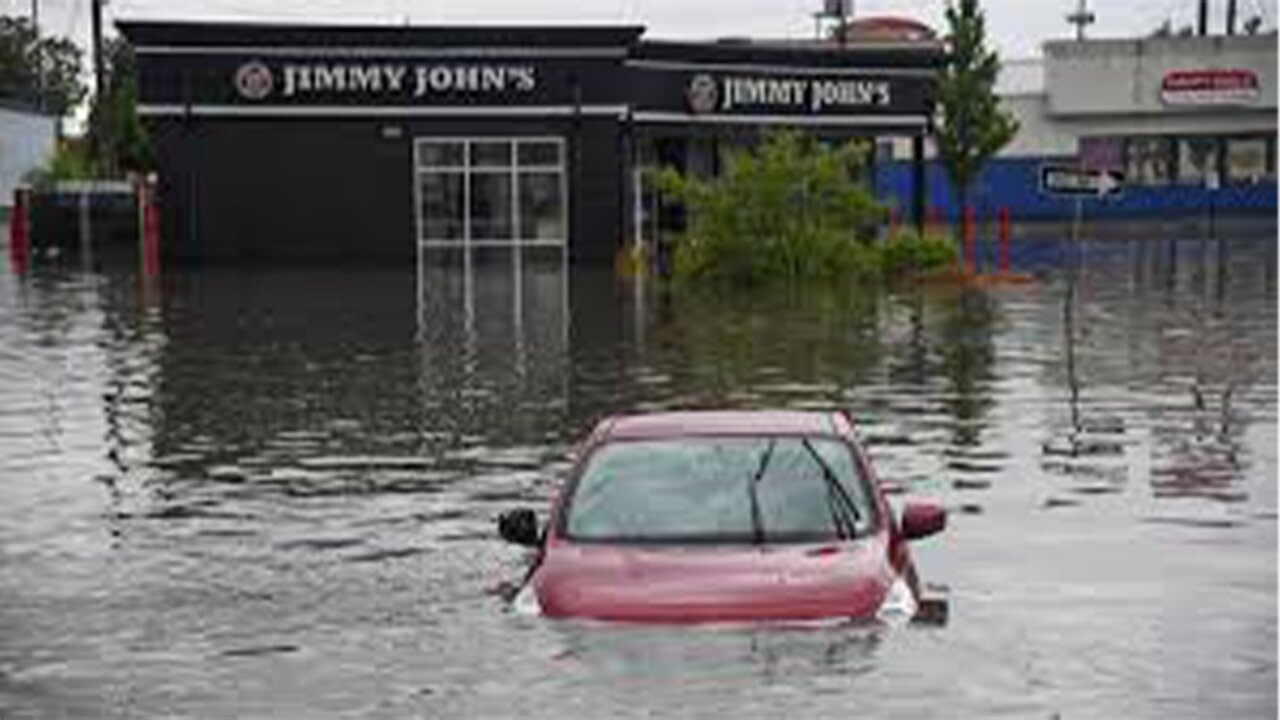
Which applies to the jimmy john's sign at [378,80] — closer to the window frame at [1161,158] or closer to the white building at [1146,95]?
the white building at [1146,95]

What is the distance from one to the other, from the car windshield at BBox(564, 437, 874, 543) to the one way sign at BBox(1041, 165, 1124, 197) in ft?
67.0

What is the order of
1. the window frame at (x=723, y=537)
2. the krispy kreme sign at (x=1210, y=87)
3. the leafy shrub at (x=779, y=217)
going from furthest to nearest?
the krispy kreme sign at (x=1210, y=87) < the leafy shrub at (x=779, y=217) < the window frame at (x=723, y=537)

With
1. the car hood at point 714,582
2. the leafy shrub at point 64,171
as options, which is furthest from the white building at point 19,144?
the car hood at point 714,582

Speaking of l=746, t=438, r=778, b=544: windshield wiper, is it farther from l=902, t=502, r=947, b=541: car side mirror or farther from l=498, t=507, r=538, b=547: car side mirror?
l=498, t=507, r=538, b=547: car side mirror

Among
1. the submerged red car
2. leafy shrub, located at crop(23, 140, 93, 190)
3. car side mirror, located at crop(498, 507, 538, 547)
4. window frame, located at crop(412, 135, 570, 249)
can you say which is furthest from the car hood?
leafy shrub, located at crop(23, 140, 93, 190)

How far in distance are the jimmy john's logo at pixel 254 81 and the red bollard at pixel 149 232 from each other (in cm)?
385

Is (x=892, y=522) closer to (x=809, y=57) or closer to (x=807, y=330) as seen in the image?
(x=807, y=330)

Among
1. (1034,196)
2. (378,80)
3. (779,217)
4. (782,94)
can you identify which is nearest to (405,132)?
(378,80)

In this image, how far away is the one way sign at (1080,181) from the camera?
99.2ft

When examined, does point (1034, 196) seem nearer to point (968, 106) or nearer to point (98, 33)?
point (968, 106)

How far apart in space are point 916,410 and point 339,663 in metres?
10.8

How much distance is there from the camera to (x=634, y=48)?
50.5 metres

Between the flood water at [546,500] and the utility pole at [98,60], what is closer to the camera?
the flood water at [546,500]

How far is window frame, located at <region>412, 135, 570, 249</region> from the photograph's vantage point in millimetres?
49875
